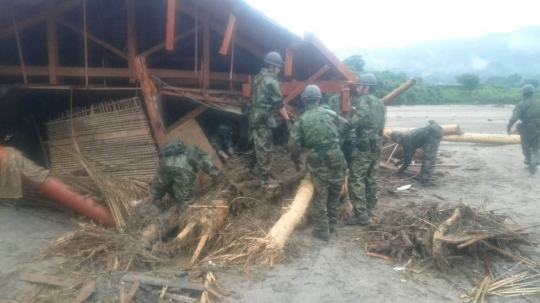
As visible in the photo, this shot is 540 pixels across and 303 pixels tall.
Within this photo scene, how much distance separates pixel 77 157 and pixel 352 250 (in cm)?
460

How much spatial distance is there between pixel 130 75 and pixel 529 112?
833 centimetres

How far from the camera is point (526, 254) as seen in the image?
5.19 m

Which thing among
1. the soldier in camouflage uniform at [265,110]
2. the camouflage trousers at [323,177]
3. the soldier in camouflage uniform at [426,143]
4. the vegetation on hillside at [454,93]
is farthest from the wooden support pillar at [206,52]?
the vegetation on hillside at [454,93]

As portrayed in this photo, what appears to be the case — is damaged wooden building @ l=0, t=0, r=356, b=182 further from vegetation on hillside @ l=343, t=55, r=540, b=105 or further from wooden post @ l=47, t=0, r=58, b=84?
vegetation on hillside @ l=343, t=55, r=540, b=105

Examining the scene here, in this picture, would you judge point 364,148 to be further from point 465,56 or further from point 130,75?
point 465,56

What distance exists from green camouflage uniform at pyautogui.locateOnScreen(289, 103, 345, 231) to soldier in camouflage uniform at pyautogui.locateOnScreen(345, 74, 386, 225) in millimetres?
556

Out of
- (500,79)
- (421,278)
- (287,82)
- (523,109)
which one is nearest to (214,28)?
(287,82)

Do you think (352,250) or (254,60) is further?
(254,60)

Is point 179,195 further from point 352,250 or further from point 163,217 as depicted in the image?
point 352,250

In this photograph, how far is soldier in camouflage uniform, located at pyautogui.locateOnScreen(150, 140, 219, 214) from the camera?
6094 millimetres

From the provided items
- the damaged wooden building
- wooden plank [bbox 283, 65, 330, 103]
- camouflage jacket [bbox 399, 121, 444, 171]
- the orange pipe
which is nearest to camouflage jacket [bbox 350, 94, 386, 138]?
the damaged wooden building

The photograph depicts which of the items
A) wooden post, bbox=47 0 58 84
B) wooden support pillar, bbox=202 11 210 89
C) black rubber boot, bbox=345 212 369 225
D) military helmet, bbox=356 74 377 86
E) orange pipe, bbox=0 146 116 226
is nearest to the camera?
orange pipe, bbox=0 146 116 226

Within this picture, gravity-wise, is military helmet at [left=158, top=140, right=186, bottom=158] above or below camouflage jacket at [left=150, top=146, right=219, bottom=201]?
above

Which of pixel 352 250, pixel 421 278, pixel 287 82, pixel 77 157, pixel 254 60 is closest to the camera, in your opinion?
pixel 421 278
